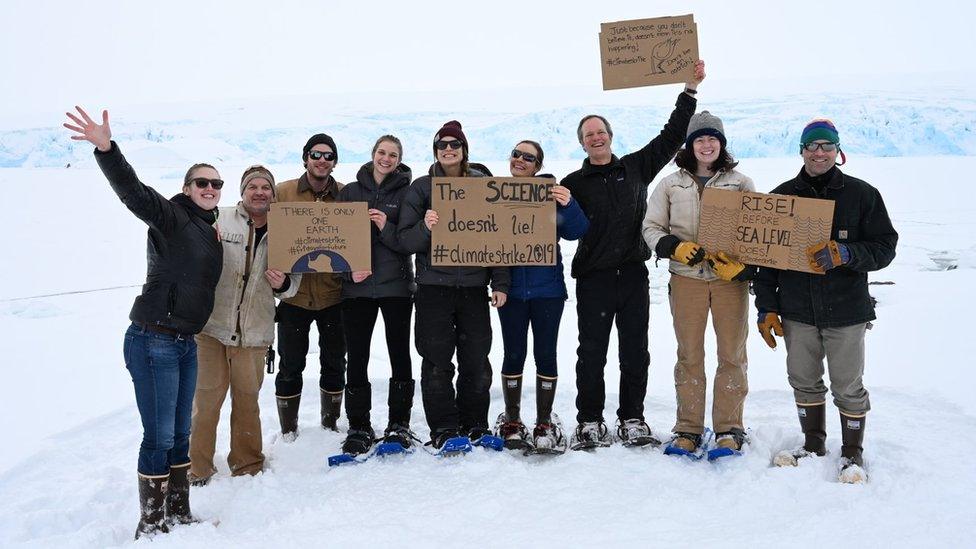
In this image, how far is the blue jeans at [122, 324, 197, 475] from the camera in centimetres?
309

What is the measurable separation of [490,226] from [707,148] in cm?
147

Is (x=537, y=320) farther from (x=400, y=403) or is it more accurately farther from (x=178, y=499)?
(x=178, y=499)

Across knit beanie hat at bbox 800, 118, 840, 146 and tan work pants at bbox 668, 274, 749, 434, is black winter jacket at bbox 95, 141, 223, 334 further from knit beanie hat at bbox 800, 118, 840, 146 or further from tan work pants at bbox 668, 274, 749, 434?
knit beanie hat at bbox 800, 118, 840, 146

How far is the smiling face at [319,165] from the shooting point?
14.2 feet

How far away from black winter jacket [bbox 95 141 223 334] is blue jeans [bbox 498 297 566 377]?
183 centimetres

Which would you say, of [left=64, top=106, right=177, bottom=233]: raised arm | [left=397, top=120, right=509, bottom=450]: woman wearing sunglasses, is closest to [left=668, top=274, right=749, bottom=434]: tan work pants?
[left=397, top=120, right=509, bottom=450]: woman wearing sunglasses

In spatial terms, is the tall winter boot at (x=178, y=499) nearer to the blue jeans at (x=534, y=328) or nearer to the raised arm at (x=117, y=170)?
the raised arm at (x=117, y=170)

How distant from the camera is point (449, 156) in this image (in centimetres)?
405

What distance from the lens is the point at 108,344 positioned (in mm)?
7320

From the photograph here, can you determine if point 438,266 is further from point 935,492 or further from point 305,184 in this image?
point 935,492

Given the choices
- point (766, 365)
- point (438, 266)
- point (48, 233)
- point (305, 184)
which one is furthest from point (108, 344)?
point (48, 233)

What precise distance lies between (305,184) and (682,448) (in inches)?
121

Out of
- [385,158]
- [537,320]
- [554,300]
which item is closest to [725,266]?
[554,300]

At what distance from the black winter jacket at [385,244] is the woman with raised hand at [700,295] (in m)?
1.61
